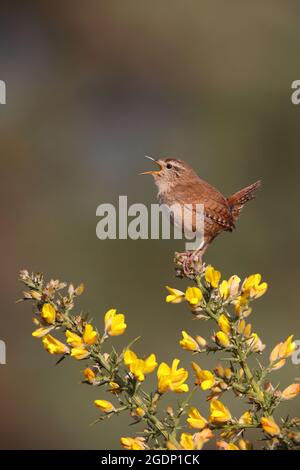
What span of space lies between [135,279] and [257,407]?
5286 millimetres

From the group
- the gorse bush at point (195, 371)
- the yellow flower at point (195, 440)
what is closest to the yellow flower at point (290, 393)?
the gorse bush at point (195, 371)

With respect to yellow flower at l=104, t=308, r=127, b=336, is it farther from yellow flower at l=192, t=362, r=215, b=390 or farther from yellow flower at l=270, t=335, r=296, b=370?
yellow flower at l=270, t=335, r=296, b=370

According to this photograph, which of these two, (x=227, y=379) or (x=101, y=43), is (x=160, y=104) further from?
(x=227, y=379)

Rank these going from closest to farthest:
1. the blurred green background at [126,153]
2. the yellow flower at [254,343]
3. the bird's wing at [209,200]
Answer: the yellow flower at [254,343] < the bird's wing at [209,200] < the blurred green background at [126,153]

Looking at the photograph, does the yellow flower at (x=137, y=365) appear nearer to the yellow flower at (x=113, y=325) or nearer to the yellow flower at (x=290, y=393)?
the yellow flower at (x=113, y=325)

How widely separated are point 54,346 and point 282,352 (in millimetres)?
535

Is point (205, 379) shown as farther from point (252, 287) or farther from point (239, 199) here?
point (239, 199)

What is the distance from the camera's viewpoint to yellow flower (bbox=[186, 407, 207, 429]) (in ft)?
5.32

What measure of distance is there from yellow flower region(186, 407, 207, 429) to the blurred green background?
3.66 meters

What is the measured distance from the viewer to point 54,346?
1746 millimetres

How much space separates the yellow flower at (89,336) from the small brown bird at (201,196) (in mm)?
1637

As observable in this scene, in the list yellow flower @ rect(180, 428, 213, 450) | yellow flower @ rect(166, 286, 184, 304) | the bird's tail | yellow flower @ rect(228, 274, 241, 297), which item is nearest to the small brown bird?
the bird's tail

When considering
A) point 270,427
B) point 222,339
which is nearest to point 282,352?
point 222,339

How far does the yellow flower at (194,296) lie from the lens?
5.61 ft
